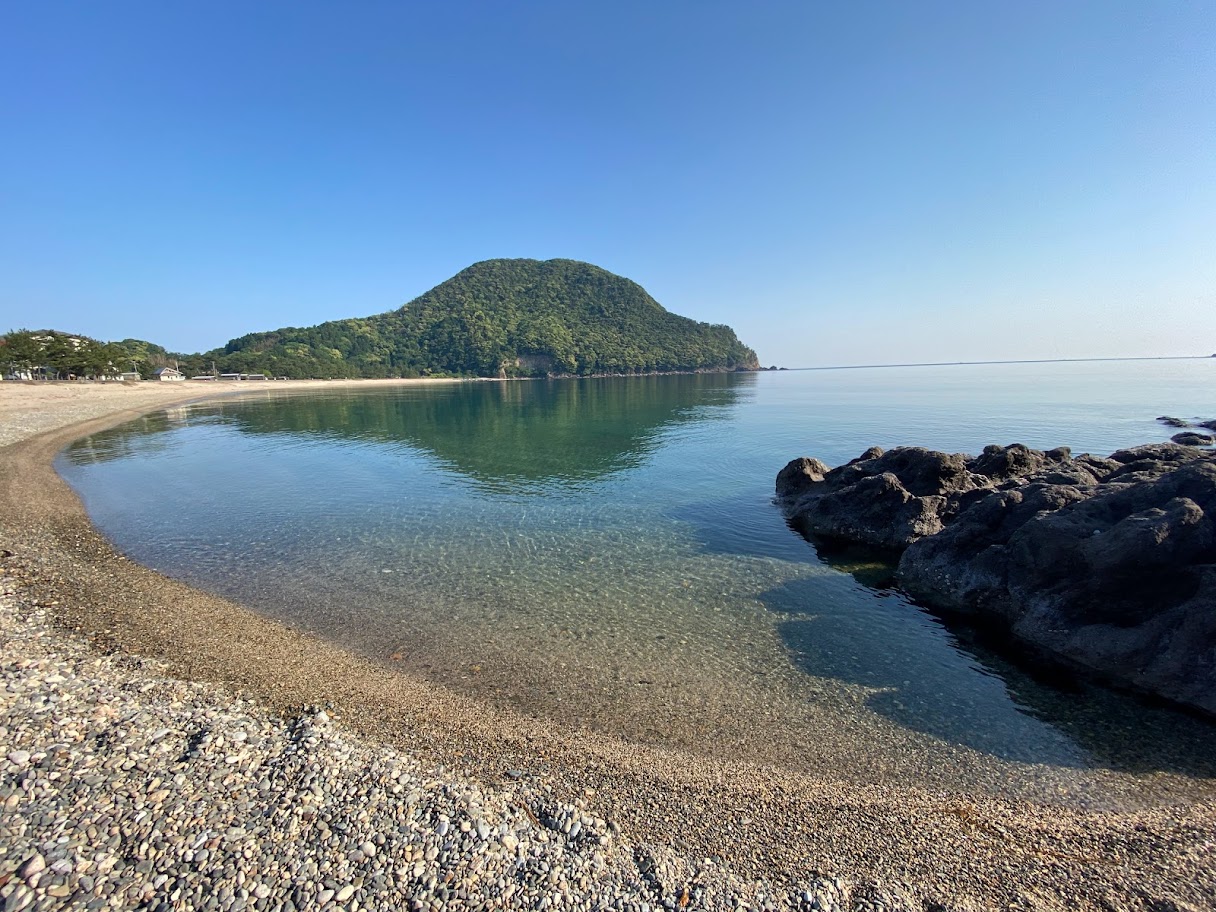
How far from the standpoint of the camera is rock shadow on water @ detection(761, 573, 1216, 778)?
856 centimetres

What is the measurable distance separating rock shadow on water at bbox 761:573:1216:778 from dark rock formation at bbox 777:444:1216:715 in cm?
104

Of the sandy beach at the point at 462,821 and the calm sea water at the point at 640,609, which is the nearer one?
the sandy beach at the point at 462,821

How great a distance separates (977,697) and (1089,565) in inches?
191

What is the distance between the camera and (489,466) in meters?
33.3

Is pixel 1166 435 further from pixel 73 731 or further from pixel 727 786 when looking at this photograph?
pixel 73 731

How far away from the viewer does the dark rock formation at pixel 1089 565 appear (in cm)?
1027

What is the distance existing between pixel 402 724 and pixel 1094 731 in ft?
37.8

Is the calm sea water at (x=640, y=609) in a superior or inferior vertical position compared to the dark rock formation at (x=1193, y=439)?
inferior

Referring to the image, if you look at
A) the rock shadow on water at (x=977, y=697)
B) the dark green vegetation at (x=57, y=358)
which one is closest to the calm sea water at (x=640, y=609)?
the rock shadow on water at (x=977, y=697)

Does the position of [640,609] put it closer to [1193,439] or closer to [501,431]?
[501,431]

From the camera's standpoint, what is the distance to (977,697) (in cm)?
1008

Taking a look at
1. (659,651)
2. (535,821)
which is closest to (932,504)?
(659,651)

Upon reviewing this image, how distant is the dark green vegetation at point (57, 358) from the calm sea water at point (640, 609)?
95942mm

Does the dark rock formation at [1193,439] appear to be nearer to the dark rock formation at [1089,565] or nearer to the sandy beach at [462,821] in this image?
the dark rock formation at [1089,565]
